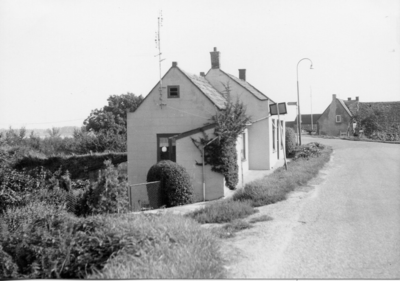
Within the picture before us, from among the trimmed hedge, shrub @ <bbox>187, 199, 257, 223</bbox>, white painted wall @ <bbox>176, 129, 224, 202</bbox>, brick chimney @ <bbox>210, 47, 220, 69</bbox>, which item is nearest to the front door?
white painted wall @ <bbox>176, 129, 224, 202</bbox>

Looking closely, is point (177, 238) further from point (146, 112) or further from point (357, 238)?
point (146, 112)

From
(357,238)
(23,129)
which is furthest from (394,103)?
(357,238)

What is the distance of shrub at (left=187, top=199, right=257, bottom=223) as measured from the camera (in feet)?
33.8

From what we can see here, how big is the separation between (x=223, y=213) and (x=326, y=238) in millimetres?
2884

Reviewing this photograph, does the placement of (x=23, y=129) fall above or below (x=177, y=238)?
above

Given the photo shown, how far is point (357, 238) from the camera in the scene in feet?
27.7

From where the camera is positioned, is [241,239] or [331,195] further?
[331,195]

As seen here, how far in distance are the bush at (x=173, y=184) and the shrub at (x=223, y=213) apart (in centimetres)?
464

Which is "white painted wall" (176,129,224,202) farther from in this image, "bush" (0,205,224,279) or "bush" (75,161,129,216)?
"bush" (0,205,224,279)

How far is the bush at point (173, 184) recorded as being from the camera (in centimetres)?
1596

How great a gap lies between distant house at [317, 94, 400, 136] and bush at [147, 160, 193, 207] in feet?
155

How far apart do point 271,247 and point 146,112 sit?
13.6m

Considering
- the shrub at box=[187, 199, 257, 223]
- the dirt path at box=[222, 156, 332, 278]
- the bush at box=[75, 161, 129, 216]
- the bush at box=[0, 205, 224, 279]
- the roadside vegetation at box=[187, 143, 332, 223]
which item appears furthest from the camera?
the bush at box=[75, 161, 129, 216]

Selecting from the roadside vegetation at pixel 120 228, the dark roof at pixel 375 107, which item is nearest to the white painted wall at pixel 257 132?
the roadside vegetation at pixel 120 228
